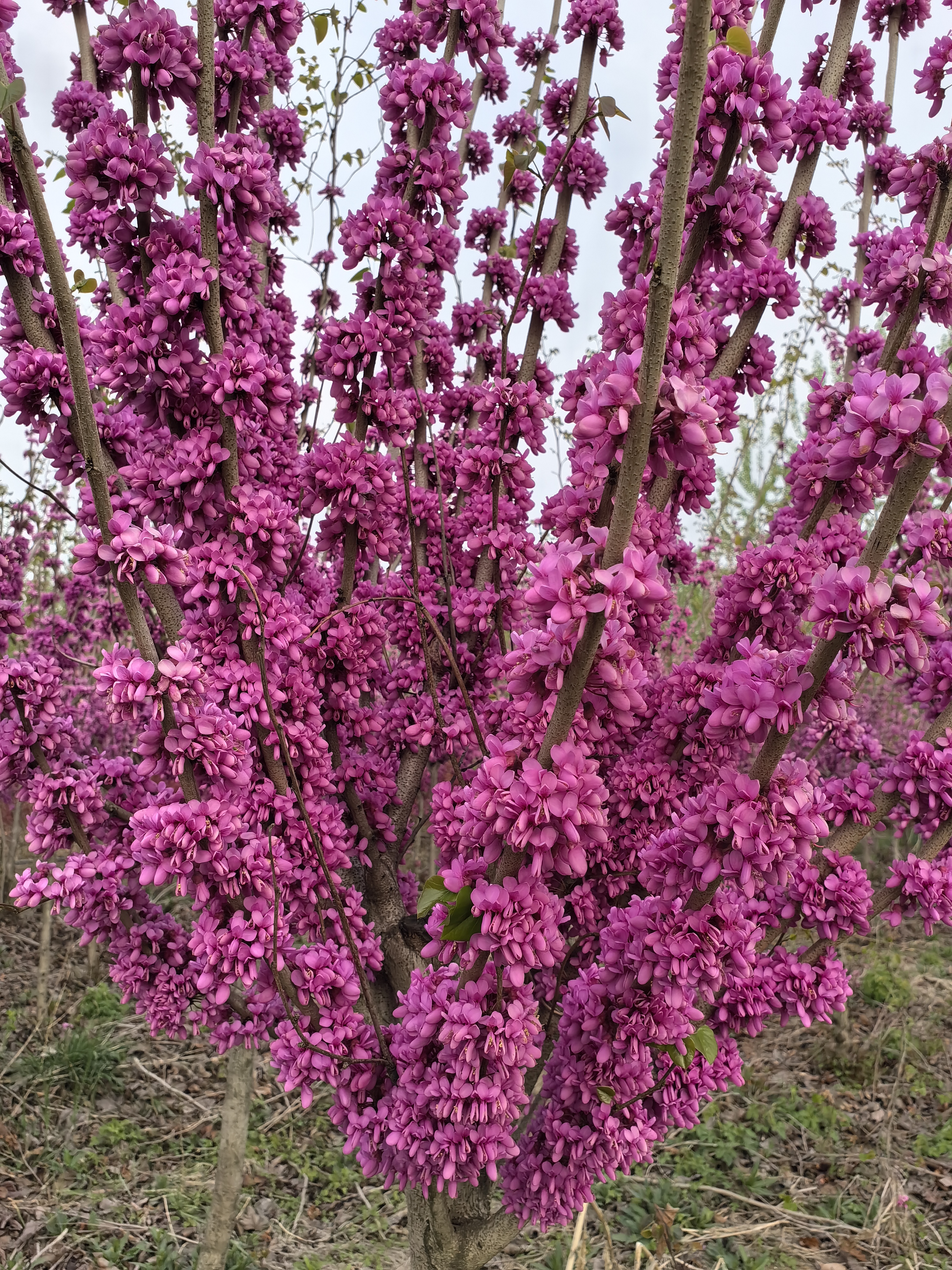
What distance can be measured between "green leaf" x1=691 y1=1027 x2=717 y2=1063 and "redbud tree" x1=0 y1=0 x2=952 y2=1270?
14 mm

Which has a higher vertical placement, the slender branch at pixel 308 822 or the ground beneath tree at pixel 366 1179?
the slender branch at pixel 308 822

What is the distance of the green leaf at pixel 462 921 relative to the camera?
192 cm

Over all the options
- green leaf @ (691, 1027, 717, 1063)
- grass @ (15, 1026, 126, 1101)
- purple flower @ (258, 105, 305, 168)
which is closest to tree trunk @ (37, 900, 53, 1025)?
grass @ (15, 1026, 126, 1101)

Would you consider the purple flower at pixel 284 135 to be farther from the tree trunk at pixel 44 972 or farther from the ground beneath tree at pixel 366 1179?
the tree trunk at pixel 44 972

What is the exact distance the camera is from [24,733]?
2648 millimetres

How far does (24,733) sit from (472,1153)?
1750mm

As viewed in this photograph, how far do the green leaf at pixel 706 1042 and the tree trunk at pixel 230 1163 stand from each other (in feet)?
8.44

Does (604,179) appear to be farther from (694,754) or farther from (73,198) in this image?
(694,754)

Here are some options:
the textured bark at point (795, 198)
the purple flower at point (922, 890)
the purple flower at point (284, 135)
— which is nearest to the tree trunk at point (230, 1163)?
the purple flower at point (922, 890)

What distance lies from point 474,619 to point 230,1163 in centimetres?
307

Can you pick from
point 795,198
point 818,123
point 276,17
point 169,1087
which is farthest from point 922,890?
point 169,1087

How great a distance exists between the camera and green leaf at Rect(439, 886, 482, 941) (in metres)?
1.92

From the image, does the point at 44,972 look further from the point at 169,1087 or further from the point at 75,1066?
the point at 169,1087

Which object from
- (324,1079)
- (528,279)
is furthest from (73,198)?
(324,1079)
